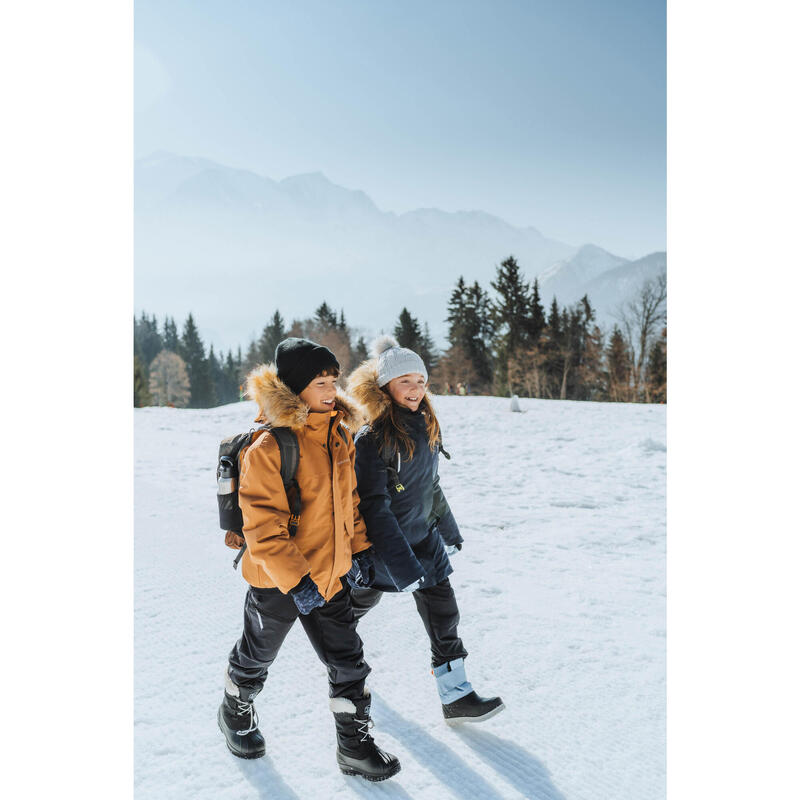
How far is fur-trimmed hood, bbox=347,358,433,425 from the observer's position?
253cm

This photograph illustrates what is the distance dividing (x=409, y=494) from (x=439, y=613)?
531mm

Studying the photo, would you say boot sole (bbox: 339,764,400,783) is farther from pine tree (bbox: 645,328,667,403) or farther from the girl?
pine tree (bbox: 645,328,667,403)

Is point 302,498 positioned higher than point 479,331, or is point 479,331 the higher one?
point 479,331

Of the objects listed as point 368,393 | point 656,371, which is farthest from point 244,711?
point 656,371

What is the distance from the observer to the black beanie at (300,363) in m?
2.23

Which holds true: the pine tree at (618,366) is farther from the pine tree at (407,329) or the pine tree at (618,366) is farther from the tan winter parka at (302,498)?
the tan winter parka at (302,498)

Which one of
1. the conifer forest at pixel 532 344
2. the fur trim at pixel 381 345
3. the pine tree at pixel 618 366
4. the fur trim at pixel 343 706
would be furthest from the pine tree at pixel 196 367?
the fur trim at pixel 343 706

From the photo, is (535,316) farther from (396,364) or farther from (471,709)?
(471,709)

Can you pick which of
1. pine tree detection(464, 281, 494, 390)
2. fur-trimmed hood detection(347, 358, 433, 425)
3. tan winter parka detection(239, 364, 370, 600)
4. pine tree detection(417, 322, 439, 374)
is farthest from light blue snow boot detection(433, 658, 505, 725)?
pine tree detection(417, 322, 439, 374)

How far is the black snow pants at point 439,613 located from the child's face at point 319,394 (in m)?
0.86

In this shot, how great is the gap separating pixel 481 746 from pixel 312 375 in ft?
5.22

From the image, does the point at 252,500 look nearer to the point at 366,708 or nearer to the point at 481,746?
the point at 366,708

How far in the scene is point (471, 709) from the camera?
7.95ft

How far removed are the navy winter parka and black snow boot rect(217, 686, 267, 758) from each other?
652 millimetres
